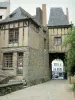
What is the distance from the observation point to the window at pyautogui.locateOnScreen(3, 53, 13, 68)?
23.1 meters

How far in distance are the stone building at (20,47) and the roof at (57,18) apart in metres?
7.38

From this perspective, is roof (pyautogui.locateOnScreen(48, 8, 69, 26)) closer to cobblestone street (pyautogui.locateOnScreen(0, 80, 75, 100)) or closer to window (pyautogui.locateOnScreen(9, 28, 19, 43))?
window (pyautogui.locateOnScreen(9, 28, 19, 43))

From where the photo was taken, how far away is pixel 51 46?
103 feet

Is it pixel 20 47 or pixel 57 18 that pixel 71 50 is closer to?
pixel 20 47

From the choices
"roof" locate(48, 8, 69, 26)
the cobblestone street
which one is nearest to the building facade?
the cobblestone street

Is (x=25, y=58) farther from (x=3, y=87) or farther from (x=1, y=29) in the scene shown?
(x=3, y=87)

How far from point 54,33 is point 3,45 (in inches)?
388

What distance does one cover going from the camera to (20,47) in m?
22.6

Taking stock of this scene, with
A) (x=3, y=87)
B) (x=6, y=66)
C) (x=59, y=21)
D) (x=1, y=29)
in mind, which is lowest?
(x=3, y=87)

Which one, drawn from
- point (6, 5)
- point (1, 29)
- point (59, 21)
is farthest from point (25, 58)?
point (6, 5)

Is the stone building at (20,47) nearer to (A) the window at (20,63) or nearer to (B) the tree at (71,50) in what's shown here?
(A) the window at (20,63)

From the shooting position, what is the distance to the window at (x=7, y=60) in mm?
23141

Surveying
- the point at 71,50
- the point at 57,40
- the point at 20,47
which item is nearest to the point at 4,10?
the point at 57,40

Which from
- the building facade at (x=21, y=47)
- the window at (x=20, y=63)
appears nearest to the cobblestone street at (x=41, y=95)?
the building facade at (x=21, y=47)
